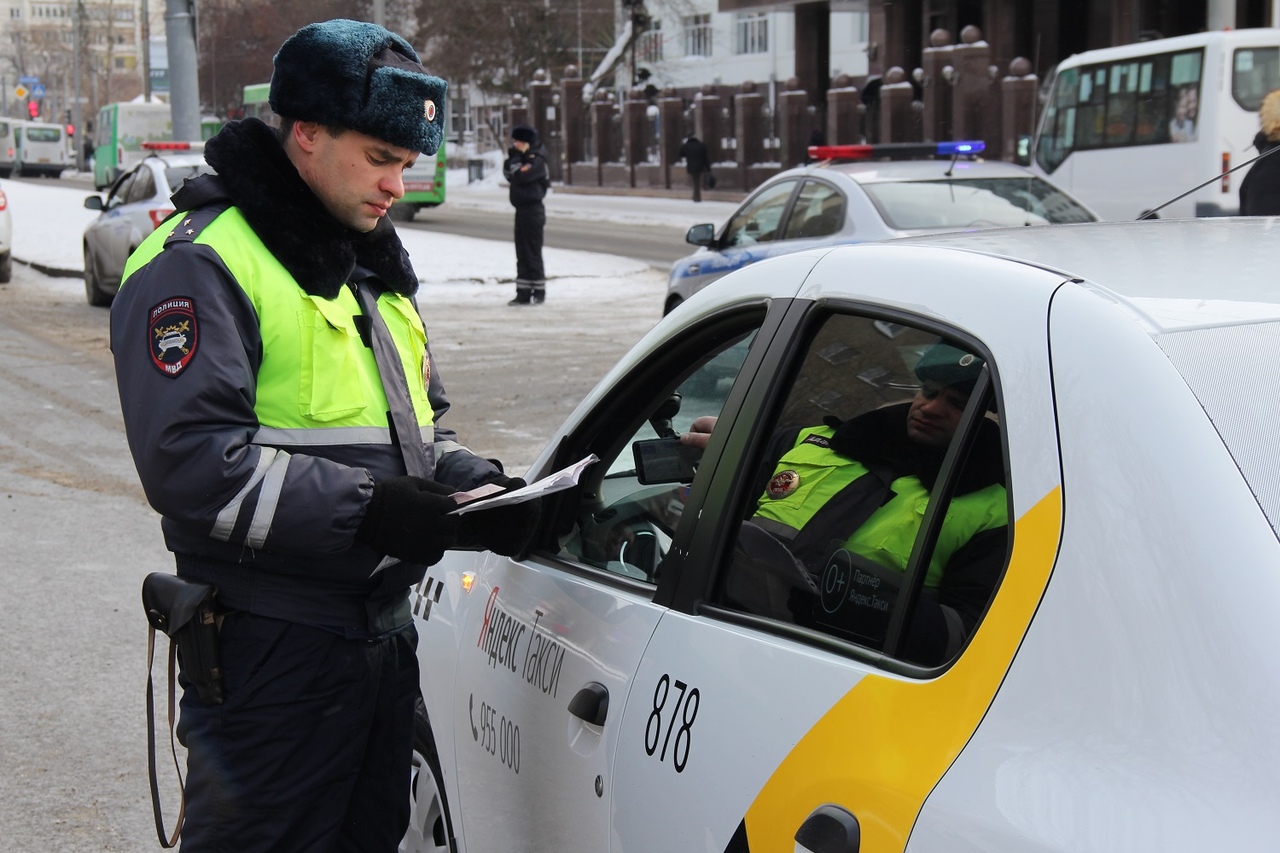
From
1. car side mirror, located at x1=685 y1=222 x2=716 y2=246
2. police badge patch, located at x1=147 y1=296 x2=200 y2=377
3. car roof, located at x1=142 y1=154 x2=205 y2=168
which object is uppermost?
car roof, located at x1=142 y1=154 x2=205 y2=168

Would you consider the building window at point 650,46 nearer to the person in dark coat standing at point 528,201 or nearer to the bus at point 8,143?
the bus at point 8,143

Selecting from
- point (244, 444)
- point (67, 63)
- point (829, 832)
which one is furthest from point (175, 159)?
point (67, 63)

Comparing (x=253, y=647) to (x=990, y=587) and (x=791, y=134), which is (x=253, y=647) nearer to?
(x=990, y=587)

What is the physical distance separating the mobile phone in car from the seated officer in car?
21.6 inches

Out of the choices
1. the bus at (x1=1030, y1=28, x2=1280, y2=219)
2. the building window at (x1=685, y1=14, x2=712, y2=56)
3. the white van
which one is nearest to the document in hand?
the bus at (x1=1030, y1=28, x2=1280, y2=219)

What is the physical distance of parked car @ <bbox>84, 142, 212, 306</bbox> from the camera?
15672 mm

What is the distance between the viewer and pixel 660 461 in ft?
10.0

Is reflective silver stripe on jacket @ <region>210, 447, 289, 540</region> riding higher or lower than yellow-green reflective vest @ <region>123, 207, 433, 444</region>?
lower

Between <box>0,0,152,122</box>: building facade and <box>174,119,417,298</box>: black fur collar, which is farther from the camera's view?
<box>0,0,152,122</box>: building facade

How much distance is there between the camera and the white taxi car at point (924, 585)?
1.56 m

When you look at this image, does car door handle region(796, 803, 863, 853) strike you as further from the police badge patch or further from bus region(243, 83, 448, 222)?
bus region(243, 83, 448, 222)

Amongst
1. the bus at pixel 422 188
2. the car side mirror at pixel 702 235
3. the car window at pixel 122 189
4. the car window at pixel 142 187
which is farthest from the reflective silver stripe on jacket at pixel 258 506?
the bus at pixel 422 188

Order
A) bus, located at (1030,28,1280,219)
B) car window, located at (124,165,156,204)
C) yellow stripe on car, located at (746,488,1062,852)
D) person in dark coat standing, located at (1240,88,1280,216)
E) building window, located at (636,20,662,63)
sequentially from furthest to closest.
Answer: building window, located at (636,20,662,63)
bus, located at (1030,28,1280,219)
car window, located at (124,165,156,204)
person in dark coat standing, located at (1240,88,1280,216)
yellow stripe on car, located at (746,488,1062,852)

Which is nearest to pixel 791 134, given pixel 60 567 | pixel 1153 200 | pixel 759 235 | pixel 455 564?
pixel 1153 200
